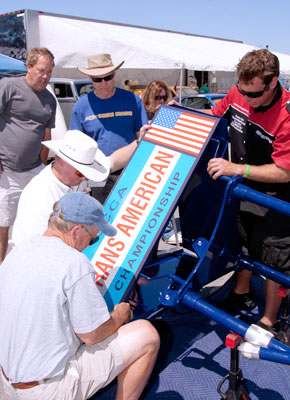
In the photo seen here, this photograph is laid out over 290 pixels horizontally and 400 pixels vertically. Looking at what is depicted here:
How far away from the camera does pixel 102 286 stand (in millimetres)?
2268

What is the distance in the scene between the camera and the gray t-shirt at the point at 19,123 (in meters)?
3.35

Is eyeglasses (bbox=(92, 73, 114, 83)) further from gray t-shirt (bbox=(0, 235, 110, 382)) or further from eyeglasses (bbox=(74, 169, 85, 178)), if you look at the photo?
gray t-shirt (bbox=(0, 235, 110, 382))

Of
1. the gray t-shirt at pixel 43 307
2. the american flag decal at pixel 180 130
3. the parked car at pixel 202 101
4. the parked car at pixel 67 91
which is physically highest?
the american flag decal at pixel 180 130

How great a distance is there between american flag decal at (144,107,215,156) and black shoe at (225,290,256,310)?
143cm

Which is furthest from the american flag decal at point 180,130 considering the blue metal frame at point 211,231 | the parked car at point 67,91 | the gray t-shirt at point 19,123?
the parked car at point 67,91

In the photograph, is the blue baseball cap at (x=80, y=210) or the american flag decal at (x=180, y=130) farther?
the american flag decal at (x=180, y=130)

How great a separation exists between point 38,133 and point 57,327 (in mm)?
2331

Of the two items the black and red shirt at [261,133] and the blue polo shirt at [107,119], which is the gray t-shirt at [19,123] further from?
the black and red shirt at [261,133]

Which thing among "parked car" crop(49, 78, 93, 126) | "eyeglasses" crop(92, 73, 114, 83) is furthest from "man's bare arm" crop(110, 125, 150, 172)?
"parked car" crop(49, 78, 93, 126)

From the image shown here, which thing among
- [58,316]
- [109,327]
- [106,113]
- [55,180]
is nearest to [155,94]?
[106,113]

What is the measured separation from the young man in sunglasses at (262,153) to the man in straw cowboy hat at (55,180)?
698 millimetres

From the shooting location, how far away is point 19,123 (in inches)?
134

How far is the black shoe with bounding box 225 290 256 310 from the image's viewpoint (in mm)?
3129

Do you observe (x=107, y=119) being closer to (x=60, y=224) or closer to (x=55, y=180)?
(x=55, y=180)
